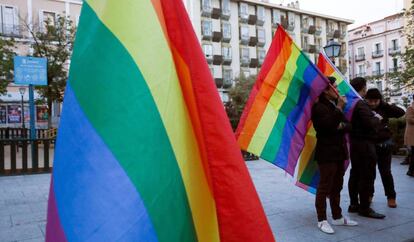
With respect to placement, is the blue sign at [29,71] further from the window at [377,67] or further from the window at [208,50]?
the window at [377,67]

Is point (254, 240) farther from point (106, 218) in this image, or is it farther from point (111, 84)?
point (111, 84)

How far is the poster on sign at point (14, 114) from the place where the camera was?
33.4m

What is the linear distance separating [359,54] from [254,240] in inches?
2712

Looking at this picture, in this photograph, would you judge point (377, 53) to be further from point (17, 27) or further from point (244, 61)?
point (17, 27)

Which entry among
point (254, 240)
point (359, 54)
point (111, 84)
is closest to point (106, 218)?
point (111, 84)

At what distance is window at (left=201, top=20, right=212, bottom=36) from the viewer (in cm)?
4638

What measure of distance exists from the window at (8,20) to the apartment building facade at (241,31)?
1771 centimetres

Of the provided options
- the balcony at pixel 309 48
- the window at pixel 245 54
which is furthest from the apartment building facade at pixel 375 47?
the window at pixel 245 54

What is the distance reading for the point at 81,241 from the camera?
58.2 inches

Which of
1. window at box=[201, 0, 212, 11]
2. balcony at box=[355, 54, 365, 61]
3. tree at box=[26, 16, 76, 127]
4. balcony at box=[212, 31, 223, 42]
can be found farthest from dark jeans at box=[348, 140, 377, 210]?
balcony at box=[355, 54, 365, 61]

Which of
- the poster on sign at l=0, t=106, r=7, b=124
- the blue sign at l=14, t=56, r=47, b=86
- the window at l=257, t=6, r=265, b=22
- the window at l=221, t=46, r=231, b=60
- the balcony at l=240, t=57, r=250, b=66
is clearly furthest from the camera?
the window at l=257, t=6, r=265, b=22

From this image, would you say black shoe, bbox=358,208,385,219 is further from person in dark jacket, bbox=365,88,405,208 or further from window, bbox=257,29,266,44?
window, bbox=257,29,266,44

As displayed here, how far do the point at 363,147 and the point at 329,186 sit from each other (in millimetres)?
878

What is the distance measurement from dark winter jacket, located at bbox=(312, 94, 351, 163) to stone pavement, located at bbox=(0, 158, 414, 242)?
918mm
